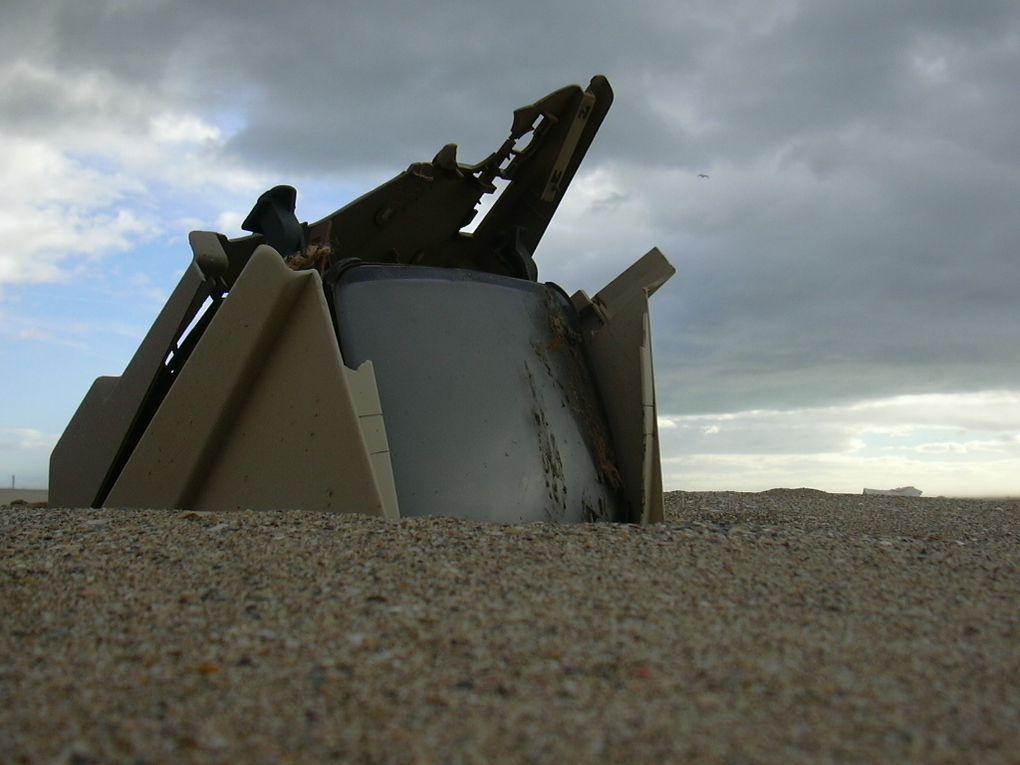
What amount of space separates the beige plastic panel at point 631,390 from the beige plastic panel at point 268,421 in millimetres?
1283

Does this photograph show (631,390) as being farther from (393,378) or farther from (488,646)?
(488,646)

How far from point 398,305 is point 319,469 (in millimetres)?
940

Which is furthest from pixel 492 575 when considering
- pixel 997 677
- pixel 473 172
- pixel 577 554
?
pixel 473 172

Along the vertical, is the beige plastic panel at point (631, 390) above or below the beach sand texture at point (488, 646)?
above

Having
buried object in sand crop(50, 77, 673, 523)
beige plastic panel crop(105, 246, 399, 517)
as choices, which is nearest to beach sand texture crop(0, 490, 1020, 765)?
beige plastic panel crop(105, 246, 399, 517)

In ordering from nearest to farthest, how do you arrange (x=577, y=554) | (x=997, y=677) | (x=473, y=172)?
(x=997, y=677)
(x=577, y=554)
(x=473, y=172)

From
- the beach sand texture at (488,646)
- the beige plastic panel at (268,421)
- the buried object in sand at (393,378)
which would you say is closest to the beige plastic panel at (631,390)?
the buried object in sand at (393,378)

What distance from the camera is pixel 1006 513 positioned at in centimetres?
764

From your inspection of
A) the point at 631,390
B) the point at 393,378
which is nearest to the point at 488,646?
the point at 393,378

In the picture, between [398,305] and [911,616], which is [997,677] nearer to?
[911,616]

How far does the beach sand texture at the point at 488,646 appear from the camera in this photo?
191 cm

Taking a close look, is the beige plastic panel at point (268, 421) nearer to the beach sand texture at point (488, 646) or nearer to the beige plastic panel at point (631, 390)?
the beach sand texture at point (488, 646)

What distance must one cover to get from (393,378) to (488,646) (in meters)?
2.21

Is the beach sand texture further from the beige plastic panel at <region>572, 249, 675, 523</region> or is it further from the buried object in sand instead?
the beige plastic panel at <region>572, 249, 675, 523</region>
